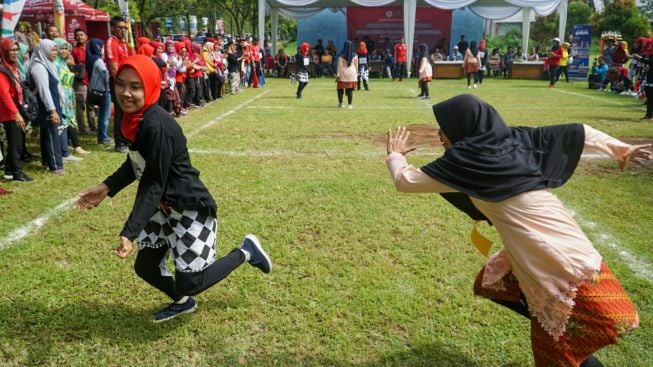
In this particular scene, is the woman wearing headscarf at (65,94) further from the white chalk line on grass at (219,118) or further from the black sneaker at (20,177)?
the white chalk line on grass at (219,118)

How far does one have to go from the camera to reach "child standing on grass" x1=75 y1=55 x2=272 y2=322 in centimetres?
275

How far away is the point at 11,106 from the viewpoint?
6.02 m

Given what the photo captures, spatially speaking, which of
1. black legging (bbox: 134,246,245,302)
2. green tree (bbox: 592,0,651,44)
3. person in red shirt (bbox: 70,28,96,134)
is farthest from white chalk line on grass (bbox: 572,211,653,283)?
green tree (bbox: 592,0,651,44)

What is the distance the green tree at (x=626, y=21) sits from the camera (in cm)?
3367

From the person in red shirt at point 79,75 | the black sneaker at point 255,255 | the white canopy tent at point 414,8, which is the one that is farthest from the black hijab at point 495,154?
the white canopy tent at point 414,8

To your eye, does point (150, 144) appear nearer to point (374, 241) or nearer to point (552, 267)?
point (552, 267)

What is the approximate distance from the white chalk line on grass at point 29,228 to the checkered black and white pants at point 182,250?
2200 mm

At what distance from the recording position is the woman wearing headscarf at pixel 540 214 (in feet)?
6.91

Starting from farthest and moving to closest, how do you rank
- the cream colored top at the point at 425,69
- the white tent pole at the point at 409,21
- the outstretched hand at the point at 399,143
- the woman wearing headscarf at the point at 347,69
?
the white tent pole at the point at 409,21
the cream colored top at the point at 425,69
the woman wearing headscarf at the point at 347,69
the outstretched hand at the point at 399,143

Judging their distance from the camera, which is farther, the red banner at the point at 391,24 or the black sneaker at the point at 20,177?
the red banner at the point at 391,24

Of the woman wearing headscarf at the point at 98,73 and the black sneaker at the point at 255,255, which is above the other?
the woman wearing headscarf at the point at 98,73

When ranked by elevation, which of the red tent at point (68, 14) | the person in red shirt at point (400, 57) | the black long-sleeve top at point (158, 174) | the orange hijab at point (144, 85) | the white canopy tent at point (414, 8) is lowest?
the black long-sleeve top at point (158, 174)

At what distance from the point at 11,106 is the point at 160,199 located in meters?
4.43

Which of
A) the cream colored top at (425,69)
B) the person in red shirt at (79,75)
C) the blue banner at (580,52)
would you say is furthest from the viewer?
the blue banner at (580,52)
